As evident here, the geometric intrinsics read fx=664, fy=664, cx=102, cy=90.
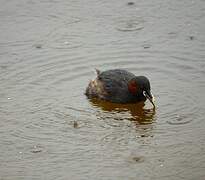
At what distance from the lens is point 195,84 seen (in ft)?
43.1

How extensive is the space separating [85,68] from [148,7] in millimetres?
3545

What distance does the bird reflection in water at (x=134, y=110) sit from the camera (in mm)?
12203

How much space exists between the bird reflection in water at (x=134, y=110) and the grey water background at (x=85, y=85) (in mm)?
21

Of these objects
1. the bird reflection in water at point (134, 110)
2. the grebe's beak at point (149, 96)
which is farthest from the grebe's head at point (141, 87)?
the bird reflection in water at point (134, 110)

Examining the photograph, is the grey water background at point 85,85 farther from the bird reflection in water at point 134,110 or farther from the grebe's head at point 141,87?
the grebe's head at point 141,87

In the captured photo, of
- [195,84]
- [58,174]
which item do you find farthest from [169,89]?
[58,174]

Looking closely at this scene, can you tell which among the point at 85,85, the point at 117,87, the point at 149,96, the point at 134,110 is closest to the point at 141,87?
the point at 149,96

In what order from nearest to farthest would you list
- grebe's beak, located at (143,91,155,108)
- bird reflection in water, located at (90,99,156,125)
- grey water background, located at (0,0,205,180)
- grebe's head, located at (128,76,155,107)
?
grey water background, located at (0,0,205,180) < bird reflection in water, located at (90,99,156,125) < grebe's beak, located at (143,91,155,108) < grebe's head, located at (128,76,155,107)

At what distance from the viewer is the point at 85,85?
1359cm

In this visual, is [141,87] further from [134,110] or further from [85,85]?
[85,85]

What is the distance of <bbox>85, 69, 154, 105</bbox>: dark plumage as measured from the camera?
42.3 feet

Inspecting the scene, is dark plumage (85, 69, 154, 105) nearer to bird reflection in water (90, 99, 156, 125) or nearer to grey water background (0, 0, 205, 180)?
bird reflection in water (90, 99, 156, 125)

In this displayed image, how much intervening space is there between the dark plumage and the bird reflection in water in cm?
10

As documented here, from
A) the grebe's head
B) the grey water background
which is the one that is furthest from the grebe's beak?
the grey water background
